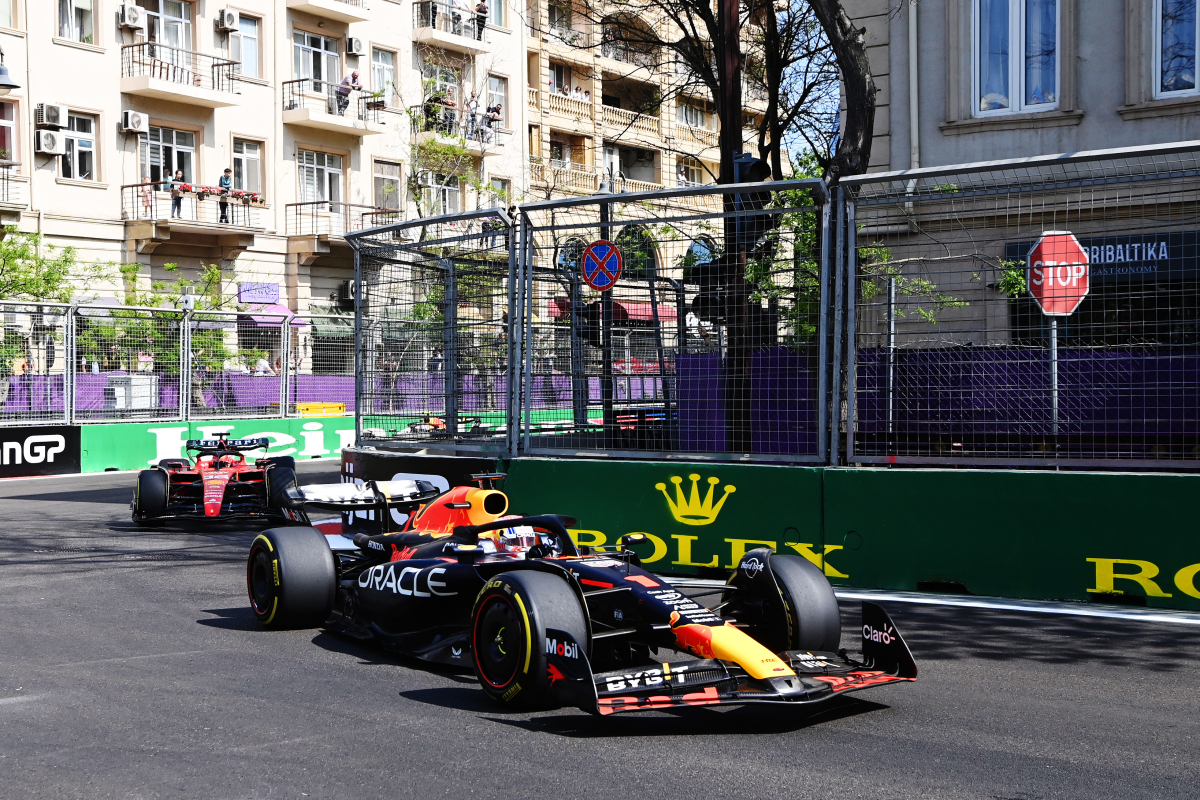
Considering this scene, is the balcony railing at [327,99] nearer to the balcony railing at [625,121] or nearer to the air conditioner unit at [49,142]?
the air conditioner unit at [49,142]

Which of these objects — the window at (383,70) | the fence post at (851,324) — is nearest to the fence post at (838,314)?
the fence post at (851,324)

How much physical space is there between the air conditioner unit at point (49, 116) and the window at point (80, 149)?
660mm

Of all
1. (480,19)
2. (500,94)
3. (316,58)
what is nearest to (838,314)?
(316,58)

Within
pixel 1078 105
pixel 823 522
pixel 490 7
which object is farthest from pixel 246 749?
pixel 490 7

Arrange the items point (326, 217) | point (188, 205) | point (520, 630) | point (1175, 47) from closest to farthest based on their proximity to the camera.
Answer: point (520, 630) → point (1175, 47) → point (188, 205) → point (326, 217)

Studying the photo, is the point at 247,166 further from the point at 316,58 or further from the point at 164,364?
the point at 164,364

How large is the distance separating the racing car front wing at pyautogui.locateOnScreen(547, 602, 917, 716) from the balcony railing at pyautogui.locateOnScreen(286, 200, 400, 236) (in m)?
29.9

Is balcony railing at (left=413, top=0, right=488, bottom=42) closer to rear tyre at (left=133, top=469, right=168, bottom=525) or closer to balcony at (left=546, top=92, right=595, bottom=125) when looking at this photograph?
balcony at (left=546, top=92, right=595, bottom=125)

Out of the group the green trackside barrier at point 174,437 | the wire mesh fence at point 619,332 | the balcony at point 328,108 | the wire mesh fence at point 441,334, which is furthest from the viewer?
the balcony at point 328,108

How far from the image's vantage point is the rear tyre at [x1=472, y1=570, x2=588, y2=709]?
5.23 metres

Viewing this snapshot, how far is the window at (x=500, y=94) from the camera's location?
136 feet

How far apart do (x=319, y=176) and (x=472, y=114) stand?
245 inches

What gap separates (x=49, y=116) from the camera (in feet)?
93.9

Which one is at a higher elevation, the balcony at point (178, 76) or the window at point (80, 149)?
the balcony at point (178, 76)
